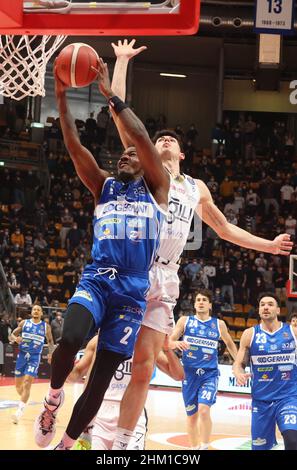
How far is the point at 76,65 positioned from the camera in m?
5.08

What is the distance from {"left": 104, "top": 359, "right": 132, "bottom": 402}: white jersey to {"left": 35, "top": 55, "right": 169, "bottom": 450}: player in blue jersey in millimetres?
1137

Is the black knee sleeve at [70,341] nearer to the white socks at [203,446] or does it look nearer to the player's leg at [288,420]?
the player's leg at [288,420]

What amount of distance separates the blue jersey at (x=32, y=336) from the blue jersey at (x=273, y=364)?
6.23 meters

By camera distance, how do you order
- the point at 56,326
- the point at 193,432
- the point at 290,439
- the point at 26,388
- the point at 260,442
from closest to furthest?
the point at 290,439, the point at 260,442, the point at 193,432, the point at 26,388, the point at 56,326

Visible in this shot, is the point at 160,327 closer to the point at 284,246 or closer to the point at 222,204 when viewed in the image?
the point at 284,246

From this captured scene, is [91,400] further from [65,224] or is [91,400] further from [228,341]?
[65,224]

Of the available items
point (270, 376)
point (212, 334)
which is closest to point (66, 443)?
point (270, 376)

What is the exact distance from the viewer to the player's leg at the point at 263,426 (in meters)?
8.12

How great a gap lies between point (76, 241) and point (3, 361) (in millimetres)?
4407

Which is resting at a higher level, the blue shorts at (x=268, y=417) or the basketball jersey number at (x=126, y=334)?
the basketball jersey number at (x=126, y=334)

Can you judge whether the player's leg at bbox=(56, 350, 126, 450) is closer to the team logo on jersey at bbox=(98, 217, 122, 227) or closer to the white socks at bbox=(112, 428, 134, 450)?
the white socks at bbox=(112, 428, 134, 450)

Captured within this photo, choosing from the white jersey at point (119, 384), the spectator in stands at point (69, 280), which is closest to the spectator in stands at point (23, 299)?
the spectator in stands at point (69, 280)

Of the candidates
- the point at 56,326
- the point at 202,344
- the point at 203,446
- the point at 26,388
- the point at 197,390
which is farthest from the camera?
the point at 56,326

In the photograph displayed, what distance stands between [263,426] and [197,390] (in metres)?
2.63
